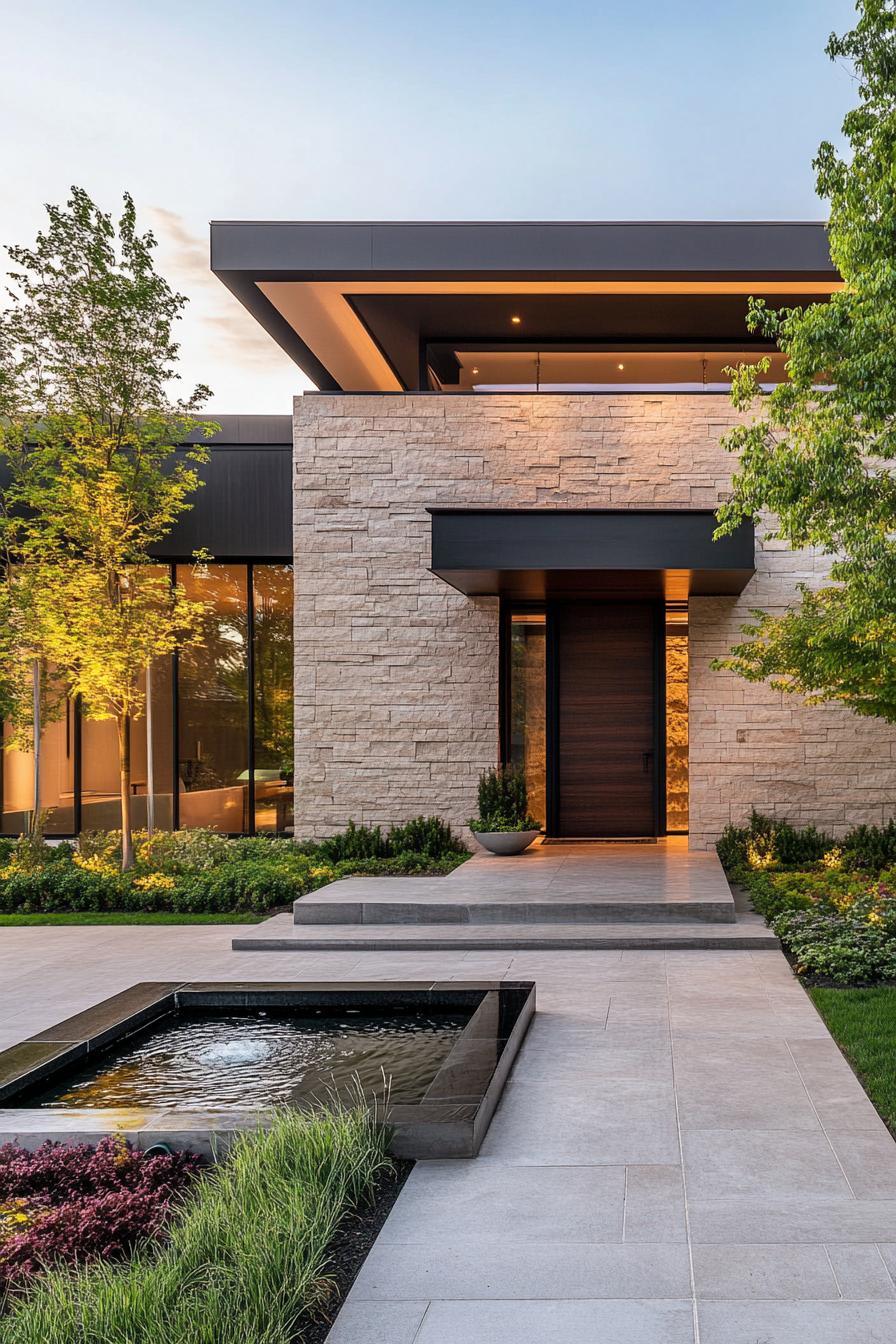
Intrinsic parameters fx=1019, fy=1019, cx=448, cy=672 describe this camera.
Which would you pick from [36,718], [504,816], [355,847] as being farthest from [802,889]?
[36,718]

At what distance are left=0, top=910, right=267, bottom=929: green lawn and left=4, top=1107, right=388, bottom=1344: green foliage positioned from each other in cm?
708

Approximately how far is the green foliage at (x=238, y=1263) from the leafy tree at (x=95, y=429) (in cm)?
926

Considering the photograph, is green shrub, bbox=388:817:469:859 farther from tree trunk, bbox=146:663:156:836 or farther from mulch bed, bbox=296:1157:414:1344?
mulch bed, bbox=296:1157:414:1344

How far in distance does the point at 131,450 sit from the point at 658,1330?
14.2m

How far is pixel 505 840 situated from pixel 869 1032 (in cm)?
747

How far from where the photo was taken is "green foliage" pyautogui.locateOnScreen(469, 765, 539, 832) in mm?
13859

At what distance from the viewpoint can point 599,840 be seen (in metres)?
15.3

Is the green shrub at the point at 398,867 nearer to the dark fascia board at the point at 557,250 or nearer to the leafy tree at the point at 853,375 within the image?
the leafy tree at the point at 853,375

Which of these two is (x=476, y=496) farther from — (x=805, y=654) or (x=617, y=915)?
(x=617, y=915)

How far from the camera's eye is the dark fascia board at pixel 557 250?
46.8 ft

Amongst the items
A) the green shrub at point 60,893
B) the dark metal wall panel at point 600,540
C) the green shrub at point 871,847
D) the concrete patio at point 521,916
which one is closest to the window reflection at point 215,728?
the green shrub at point 60,893

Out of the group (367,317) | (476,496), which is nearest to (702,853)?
(476,496)

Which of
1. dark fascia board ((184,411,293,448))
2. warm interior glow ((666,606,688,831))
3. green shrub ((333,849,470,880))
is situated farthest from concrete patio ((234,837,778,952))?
dark fascia board ((184,411,293,448))

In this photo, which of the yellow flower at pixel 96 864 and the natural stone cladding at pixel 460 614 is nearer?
the yellow flower at pixel 96 864
